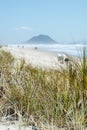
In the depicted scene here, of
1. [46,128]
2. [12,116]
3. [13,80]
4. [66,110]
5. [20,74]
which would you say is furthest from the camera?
[20,74]

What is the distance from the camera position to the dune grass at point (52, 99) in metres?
2.84

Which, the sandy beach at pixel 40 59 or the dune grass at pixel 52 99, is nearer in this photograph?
the dune grass at pixel 52 99

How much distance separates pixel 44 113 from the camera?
2947mm

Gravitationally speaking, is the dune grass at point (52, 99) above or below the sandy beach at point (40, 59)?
above

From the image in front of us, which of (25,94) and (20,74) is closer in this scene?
(25,94)

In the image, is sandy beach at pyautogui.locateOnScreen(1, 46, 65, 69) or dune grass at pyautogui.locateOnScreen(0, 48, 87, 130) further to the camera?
sandy beach at pyautogui.locateOnScreen(1, 46, 65, 69)

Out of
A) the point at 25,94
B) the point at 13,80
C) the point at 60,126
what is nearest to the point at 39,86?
the point at 25,94

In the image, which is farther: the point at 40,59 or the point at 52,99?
the point at 40,59

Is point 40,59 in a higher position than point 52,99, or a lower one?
lower

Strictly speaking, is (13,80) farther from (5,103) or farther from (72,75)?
(72,75)

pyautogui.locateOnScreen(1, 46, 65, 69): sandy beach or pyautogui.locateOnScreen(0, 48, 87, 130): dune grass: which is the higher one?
pyautogui.locateOnScreen(0, 48, 87, 130): dune grass

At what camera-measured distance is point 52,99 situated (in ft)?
9.93

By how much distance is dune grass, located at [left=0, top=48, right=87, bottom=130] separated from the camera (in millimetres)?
2844

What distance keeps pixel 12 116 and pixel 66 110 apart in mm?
512
